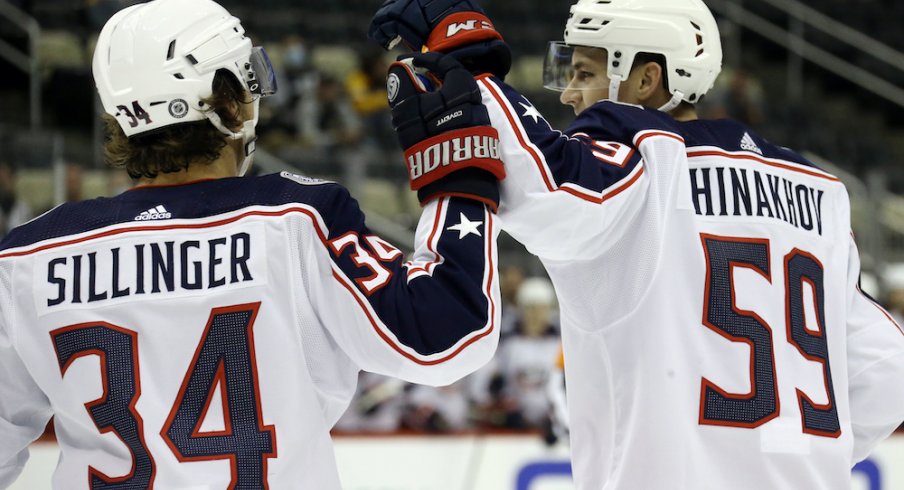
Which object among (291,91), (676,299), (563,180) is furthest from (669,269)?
(291,91)

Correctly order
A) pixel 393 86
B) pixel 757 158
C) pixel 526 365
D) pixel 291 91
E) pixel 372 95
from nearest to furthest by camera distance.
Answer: pixel 393 86
pixel 757 158
pixel 526 365
pixel 291 91
pixel 372 95

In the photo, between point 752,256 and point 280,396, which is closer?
point 280,396

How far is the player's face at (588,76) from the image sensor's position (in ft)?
10.5

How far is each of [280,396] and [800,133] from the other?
10.8 meters

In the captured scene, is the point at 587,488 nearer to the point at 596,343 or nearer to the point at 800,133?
the point at 596,343

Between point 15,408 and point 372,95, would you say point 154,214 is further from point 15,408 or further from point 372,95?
point 372,95

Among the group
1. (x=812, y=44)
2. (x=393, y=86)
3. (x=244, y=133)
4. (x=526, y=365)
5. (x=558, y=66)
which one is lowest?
(x=526, y=365)

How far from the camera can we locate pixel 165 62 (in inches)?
101

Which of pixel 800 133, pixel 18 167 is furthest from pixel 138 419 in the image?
pixel 800 133

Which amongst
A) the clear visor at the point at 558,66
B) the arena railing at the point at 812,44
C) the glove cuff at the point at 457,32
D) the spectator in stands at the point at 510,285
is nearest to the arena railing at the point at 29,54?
the spectator in stands at the point at 510,285

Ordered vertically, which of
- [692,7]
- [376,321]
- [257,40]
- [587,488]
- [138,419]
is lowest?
[587,488]

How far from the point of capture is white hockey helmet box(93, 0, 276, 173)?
255 centimetres

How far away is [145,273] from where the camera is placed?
97.7 inches

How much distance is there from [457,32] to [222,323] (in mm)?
885
